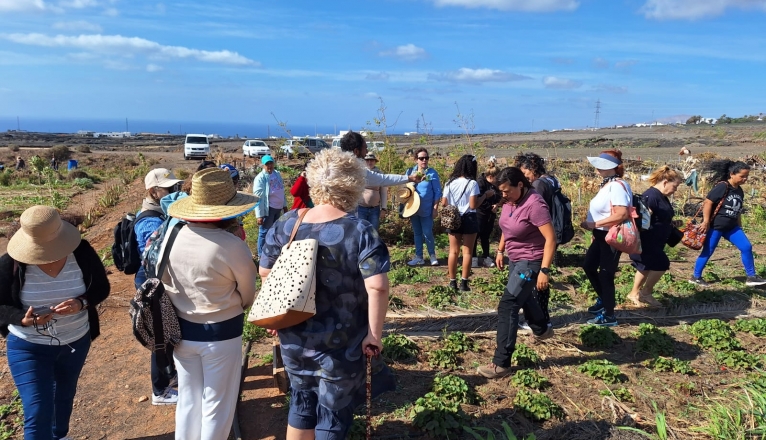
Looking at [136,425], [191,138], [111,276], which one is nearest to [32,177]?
[191,138]

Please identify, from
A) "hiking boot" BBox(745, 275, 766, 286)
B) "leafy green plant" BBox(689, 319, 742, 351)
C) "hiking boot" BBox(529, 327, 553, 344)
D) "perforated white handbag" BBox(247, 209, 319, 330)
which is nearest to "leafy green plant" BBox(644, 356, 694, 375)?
"leafy green plant" BBox(689, 319, 742, 351)

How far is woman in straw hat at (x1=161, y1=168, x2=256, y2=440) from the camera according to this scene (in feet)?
9.00

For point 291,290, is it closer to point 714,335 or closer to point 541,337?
point 541,337

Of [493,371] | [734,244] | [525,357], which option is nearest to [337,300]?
[493,371]

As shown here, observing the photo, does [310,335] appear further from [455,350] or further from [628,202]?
[628,202]

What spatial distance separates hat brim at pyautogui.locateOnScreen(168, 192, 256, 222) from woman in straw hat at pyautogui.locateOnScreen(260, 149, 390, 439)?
27cm

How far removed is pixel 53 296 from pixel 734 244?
722 centimetres

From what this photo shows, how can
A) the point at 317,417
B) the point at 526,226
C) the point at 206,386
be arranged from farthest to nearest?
the point at 526,226 < the point at 206,386 < the point at 317,417

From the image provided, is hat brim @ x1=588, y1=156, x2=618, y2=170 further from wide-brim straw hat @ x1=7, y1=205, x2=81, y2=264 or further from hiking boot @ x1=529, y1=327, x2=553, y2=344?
wide-brim straw hat @ x1=7, y1=205, x2=81, y2=264

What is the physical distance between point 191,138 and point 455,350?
111 ft

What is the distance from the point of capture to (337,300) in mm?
2557

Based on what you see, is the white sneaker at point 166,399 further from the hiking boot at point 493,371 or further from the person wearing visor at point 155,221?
the hiking boot at point 493,371

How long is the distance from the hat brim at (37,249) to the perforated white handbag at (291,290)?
1260mm

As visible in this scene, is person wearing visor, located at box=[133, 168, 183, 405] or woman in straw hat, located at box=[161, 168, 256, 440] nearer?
woman in straw hat, located at box=[161, 168, 256, 440]
